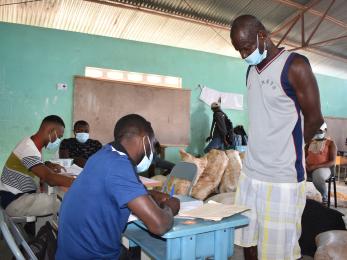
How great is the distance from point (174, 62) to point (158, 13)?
1176 millimetres

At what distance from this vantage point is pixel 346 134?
924cm

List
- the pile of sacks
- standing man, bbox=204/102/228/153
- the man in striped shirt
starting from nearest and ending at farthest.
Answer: the man in striped shirt → the pile of sacks → standing man, bbox=204/102/228/153

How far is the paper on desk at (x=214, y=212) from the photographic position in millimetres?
1337

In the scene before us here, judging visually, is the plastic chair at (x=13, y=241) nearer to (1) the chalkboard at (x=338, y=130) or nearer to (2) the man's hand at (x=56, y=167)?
(2) the man's hand at (x=56, y=167)

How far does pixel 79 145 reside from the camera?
4.07 metres

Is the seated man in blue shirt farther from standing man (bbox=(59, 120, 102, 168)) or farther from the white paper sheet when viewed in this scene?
the white paper sheet

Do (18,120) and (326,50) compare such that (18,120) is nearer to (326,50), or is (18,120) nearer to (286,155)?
(286,155)

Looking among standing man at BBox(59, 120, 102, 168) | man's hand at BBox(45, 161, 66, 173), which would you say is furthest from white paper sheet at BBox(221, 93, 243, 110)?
man's hand at BBox(45, 161, 66, 173)

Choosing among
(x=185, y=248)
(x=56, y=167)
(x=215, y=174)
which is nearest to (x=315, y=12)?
(x=215, y=174)

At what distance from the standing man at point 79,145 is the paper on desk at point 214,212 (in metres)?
2.79

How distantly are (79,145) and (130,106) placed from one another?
7.06ft

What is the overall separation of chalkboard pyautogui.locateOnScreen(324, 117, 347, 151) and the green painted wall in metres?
4.62

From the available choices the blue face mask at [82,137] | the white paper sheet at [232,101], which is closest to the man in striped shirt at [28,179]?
the blue face mask at [82,137]

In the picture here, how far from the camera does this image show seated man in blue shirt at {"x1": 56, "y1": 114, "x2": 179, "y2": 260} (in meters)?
1.13
